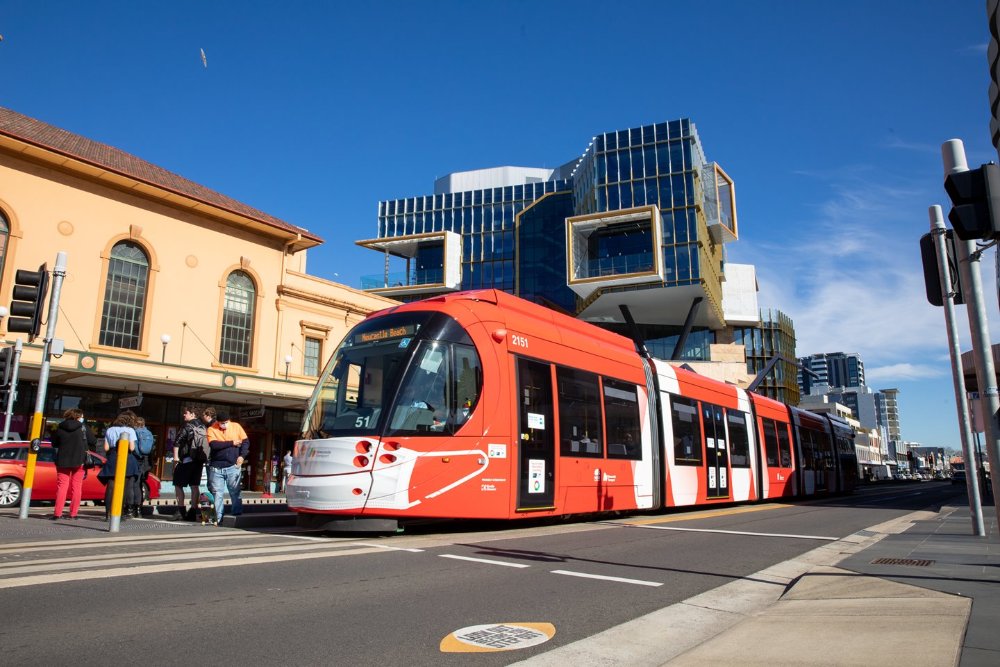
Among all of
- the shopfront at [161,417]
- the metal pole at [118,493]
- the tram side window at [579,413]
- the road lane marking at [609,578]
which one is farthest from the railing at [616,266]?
the road lane marking at [609,578]

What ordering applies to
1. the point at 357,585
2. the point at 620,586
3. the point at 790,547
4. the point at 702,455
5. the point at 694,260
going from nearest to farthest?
the point at 357,585
the point at 620,586
the point at 790,547
the point at 702,455
the point at 694,260

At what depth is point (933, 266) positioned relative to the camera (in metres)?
8.50

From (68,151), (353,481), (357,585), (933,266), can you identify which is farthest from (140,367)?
(933,266)

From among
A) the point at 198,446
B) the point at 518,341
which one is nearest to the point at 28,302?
the point at 198,446

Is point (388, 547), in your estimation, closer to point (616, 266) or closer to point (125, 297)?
point (125, 297)

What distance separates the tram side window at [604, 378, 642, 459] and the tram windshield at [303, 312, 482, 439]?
11.4 ft

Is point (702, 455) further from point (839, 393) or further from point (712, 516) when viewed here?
point (839, 393)

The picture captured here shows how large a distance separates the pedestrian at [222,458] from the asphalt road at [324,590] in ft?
3.69

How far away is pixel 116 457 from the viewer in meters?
10.2

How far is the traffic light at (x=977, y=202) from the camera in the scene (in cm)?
485

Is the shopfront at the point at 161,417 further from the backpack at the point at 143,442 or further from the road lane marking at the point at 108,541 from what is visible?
the road lane marking at the point at 108,541

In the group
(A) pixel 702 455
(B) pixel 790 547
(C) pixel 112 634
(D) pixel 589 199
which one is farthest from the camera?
(D) pixel 589 199

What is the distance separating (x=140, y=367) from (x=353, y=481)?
17.1 m

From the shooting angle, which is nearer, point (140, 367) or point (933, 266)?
point (933, 266)
